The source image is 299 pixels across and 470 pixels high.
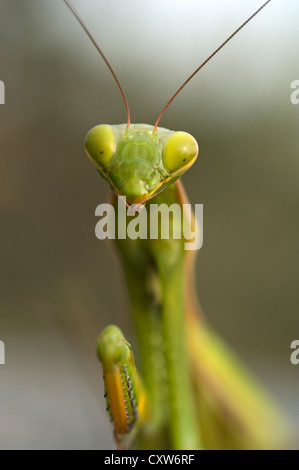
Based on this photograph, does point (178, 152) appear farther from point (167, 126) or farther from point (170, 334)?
point (167, 126)

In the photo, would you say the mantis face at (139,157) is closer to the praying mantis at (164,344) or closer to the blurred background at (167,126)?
the praying mantis at (164,344)

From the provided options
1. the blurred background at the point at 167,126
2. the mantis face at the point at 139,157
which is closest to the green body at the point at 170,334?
the mantis face at the point at 139,157

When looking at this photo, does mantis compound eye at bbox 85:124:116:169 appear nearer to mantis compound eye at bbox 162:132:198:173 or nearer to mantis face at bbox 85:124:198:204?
mantis face at bbox 85:124:198:204

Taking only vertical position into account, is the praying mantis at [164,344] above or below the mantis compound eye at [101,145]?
below

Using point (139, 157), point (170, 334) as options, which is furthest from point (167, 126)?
point (139, 157)

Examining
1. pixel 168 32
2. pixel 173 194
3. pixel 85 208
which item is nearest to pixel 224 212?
pixel 85 208

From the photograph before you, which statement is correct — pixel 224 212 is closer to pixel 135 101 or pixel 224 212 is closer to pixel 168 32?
pixel 135 101
